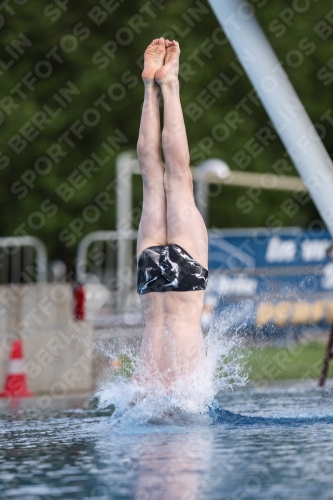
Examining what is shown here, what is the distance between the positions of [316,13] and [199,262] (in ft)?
70.1

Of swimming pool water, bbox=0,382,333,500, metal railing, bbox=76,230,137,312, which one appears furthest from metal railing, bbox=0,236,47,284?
swimming pool water, bbox=0,382,333,500

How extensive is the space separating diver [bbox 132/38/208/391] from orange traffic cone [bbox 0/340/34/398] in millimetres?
3712

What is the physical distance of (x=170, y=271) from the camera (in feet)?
26.1

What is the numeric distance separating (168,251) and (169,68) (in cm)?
137

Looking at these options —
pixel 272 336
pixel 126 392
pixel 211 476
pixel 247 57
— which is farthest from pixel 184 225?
pixel 272 336

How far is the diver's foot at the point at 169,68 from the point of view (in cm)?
806

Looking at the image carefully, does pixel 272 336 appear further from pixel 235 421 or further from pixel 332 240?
pixel 235 421

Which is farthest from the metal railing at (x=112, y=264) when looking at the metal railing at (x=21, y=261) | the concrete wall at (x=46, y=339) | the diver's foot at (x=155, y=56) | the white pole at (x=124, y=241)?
the diver's foot at (x=155, y=56)

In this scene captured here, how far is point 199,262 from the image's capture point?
8.07 m

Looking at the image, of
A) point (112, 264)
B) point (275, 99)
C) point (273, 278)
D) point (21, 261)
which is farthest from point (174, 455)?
point (112, 264)

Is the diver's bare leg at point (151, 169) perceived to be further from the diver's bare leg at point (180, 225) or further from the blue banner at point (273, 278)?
the blue banner at point (273, 278)

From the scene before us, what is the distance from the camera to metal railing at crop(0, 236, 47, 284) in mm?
18609

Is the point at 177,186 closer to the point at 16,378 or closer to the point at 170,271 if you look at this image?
the point at 170,271

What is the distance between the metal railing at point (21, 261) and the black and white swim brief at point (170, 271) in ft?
35.1
